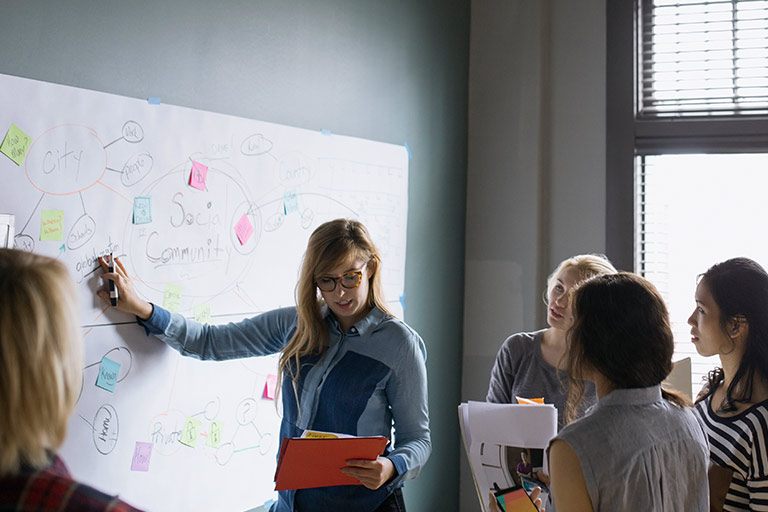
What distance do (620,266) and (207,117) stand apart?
2.16m

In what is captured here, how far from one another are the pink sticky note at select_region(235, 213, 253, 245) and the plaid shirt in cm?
133

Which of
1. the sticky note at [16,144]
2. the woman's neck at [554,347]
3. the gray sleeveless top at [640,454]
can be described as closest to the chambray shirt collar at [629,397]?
the gray sleeveless top at [640,454]

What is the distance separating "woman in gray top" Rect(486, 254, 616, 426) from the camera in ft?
7.06

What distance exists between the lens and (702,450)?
133cm

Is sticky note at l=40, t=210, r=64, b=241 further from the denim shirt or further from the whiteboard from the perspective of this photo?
the denim shirt

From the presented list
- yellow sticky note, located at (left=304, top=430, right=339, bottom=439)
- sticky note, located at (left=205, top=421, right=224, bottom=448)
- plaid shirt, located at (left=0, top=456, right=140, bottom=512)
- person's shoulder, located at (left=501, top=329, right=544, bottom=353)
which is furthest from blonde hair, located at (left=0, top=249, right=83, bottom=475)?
person's shoulder, located at (left=501, top=329, right=544, bottom=353)

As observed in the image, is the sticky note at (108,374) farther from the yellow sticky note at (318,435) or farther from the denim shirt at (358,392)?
the yellow sticky note at (318,435)

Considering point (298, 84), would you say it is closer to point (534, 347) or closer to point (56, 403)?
point (534, 347)

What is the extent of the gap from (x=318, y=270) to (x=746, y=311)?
111cm

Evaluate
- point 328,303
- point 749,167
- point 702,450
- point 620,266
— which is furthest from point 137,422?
point 749,167

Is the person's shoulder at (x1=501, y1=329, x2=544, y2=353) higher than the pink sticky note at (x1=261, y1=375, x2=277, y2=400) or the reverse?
higher

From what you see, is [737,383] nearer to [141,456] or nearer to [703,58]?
[141,456]

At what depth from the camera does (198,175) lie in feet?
6.56

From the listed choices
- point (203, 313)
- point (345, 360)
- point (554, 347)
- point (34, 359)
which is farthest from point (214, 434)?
point (34, 359)
